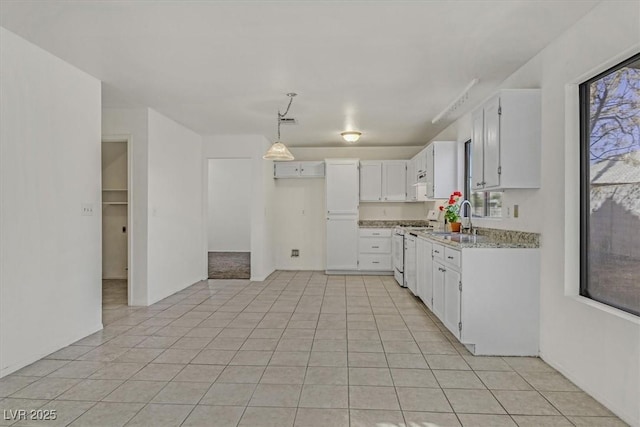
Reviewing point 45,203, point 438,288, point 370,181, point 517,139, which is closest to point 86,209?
point 45,203

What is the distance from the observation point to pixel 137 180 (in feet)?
16.7

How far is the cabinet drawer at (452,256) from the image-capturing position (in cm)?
344

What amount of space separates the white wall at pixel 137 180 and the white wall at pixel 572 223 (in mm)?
4346

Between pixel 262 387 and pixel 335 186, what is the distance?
5.09 m

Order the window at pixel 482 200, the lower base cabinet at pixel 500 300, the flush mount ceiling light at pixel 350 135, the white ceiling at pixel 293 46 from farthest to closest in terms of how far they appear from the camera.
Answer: the flush mount ceiling light at pixel 350 135 < the window at pixel 482 200 < the lower base cabinet at pixel 500 300 < the white ceiling at pixel 293 46

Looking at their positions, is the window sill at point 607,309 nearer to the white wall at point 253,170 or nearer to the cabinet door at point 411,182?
the cabinet door at point 411,182

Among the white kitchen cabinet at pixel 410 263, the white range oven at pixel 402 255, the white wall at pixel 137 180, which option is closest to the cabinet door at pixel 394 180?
the white range oven at pixel 402 255

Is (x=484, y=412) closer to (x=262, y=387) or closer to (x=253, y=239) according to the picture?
(x=262, y=387)

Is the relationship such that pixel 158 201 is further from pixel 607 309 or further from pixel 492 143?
pixel 607 309

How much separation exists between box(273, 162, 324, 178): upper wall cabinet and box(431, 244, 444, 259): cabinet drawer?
3.86 meters

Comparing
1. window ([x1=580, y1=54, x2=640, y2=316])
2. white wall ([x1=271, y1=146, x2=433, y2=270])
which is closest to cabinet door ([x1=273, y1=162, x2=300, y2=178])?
white wall ([x1=271, y1=146, x2=433, y2=270])

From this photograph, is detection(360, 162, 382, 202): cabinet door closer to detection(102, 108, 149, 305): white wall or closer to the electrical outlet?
detection(102, 108, 149, 305): white wall

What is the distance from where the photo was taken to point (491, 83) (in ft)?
13.5

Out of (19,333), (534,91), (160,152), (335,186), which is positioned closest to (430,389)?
(534,91)
